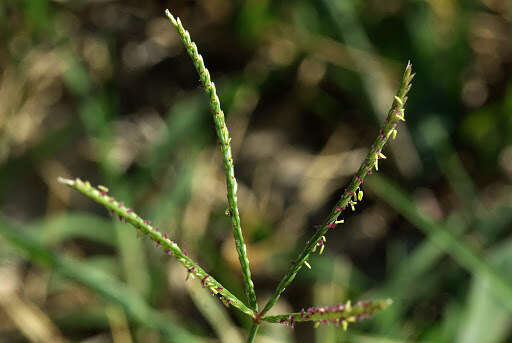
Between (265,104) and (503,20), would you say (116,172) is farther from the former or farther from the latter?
(503,20)

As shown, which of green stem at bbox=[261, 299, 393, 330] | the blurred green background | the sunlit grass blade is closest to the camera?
green stem at bbox=[261, 299, 393, 330]

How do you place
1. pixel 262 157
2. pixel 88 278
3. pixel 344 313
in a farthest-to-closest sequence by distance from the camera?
pixel 262 157, pixel 88 278, pixel 344 313

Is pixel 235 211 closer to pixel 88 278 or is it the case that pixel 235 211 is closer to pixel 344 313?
pixel 344 313

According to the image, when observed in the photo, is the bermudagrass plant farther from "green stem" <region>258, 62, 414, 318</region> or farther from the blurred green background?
the blurred green background

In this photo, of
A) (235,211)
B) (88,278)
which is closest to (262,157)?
(88,278)

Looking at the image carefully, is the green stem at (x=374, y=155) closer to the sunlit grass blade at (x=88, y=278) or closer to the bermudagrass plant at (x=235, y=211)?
the bermudagrass plant at (x=235, y=211)

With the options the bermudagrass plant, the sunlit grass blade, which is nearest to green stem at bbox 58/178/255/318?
the bermudagrass plant

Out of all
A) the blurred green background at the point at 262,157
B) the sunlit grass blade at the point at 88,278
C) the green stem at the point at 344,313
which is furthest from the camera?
the blurred green background at the point at 262,157

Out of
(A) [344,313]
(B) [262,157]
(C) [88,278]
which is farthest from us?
(B) [262,157]

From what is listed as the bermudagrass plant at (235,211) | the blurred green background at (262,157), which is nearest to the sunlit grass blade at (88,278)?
the blurred green background at (262,157)
